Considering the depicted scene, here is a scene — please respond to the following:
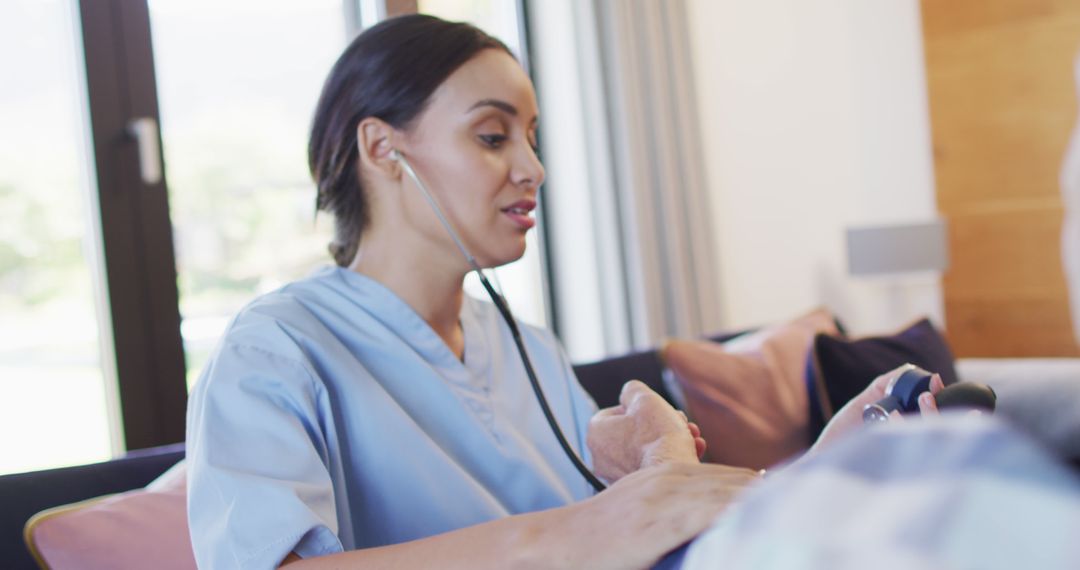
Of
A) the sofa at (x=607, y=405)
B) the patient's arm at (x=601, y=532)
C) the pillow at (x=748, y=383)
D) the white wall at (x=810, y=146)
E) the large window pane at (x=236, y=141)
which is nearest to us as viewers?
the patient's arm at (x=601, y=532)

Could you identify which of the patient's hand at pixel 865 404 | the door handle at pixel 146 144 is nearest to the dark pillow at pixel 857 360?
the patient's hand at pixel 865 404

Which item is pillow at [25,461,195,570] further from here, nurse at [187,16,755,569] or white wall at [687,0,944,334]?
white wall at [687,0,944,334]

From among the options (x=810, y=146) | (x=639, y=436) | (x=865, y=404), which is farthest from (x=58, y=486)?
(x=810, y=146)

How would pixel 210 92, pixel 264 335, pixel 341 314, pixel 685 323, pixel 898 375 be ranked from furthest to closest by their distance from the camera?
pixel 685 323 → pixel 210 92 → pixel 341 314 → pixel 264 335 → pixel 898 375

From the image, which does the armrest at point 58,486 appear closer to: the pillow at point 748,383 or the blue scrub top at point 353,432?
the blue scrub top at point 353,432

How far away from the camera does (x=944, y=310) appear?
3631mm

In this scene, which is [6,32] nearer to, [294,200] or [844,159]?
[294,200]

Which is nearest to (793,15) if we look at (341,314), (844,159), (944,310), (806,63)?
(806,63)

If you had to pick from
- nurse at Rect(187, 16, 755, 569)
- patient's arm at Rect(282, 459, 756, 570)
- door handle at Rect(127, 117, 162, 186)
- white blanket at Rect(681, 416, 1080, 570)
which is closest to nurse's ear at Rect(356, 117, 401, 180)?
nurse at Rect(187, 16, 755, 569)

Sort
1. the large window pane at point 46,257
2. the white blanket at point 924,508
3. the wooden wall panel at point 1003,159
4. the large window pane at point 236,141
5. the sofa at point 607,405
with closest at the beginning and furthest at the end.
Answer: the white blanket at point 924,508
the sofa at point 607,405
the large window pane at point 46,257
the large window pane at point 236,141
the wooden wall panel at point 1003,159

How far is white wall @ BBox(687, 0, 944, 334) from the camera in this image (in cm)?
353

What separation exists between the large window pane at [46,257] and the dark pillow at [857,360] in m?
1.54

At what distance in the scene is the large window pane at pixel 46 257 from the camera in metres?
2.16

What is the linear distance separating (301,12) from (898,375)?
2.21 m
